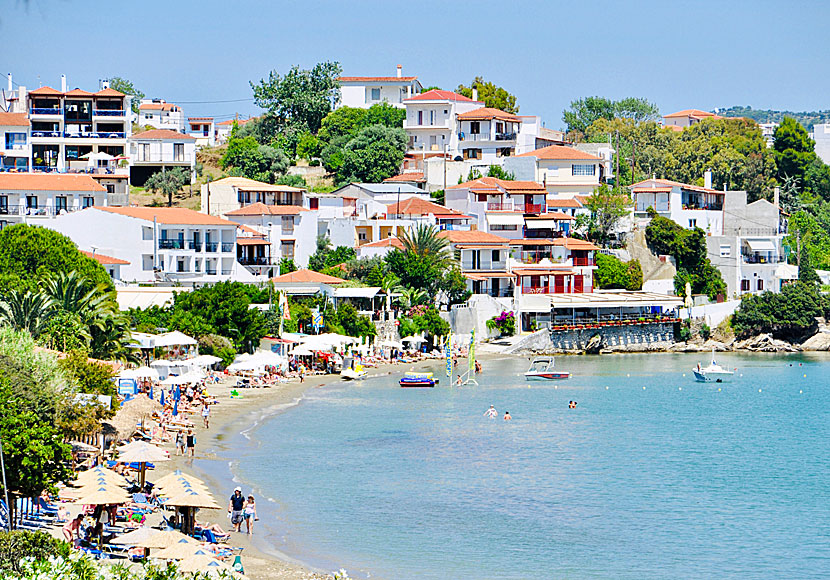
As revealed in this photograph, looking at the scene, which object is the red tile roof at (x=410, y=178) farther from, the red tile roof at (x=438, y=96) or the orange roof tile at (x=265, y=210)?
the orange roof tile at (x=265, y=210)

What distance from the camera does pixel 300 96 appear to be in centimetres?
10144

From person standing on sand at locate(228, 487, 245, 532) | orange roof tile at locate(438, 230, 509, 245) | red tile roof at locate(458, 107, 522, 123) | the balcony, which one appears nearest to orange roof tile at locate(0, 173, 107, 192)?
the balcony

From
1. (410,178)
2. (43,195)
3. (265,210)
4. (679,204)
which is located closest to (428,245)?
(265,210)

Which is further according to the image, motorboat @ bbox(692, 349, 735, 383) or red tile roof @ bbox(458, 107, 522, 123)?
red tile roof @ bbox(458, 107, 522, 123)

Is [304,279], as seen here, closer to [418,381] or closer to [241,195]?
Answer: [418,381]

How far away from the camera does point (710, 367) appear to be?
218 feet

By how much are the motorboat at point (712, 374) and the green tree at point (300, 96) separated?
47.1m

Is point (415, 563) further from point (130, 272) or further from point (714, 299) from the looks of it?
point (714, 299)

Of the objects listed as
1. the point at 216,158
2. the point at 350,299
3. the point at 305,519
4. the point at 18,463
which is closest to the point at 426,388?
the point at 350,299

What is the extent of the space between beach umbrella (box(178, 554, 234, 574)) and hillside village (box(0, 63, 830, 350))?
106 feet

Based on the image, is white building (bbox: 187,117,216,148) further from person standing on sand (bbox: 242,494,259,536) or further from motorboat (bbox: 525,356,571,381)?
person standing on sand (bbox: 242,494,259,536)

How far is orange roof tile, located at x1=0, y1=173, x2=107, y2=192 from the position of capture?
74.4 metres

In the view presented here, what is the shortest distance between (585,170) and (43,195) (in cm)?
4299

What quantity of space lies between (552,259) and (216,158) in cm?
3449
